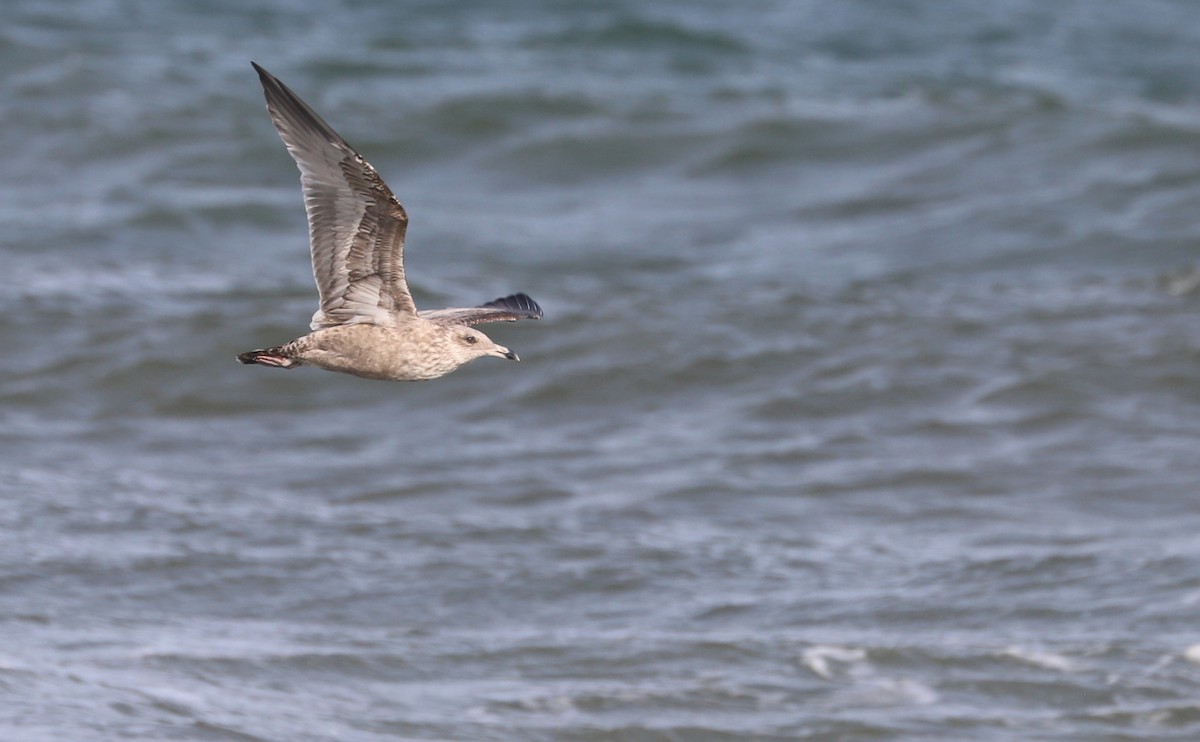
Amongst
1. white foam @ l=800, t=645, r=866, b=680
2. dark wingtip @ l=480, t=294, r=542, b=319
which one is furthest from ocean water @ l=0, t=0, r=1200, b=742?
dark wingtip @ l=480, t=294, r=542, b=319

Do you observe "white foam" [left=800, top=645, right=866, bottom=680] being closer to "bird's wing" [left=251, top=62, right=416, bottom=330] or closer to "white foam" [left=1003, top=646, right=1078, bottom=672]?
"white foam" [left=1003, top=646, right=1078, bottom=672]

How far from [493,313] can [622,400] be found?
4.74m

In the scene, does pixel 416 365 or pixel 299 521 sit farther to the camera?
pixel 299 521

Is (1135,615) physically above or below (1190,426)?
below

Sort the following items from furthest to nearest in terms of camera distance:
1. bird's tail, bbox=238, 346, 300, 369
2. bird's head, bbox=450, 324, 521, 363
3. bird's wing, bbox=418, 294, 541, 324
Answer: bird's wing, bbox=418, 294, 541, 324, bird's head, bbox=450, 324, 521, 363, bird's tail, bbox=238, 346, 300, 369

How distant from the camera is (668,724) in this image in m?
7.00

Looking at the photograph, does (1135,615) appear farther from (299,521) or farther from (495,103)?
(495,103)

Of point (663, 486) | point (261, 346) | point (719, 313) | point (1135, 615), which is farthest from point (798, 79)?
point (1135, 615)

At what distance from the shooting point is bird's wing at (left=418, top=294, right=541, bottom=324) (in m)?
6.09

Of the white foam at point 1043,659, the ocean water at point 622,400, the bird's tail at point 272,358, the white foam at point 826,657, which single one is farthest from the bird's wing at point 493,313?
the white foam at point 1043,659

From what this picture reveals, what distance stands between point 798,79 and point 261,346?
791cm

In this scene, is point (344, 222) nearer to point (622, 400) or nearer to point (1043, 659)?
point (1043, 659)

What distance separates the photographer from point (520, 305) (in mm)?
6590

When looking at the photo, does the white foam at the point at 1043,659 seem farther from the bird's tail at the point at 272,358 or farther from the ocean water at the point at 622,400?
the bird's tail at the point at 272,358
